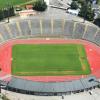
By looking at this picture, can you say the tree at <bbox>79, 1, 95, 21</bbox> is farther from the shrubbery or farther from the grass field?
the shrubbery

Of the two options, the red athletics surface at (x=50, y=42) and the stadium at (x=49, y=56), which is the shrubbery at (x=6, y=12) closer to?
the stadium at (x=49, y=56)

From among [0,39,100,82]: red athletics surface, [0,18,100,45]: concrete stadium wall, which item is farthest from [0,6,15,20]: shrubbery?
[0,39,100,82]: red athletics surface

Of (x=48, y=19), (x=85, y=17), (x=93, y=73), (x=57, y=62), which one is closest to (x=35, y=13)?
(x=48, y=19)

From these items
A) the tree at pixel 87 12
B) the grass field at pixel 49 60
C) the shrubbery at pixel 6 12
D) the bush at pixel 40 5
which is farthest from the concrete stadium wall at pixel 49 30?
the bush at pixel 40 5

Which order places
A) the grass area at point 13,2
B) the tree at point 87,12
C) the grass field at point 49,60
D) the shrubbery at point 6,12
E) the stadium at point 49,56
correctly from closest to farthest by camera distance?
1. the stadium at point 49,56
2. the grass field at point 49,60
3. the shrubbery at point 6,12
4. the tree at point 87,12
5. the grass area at point 13,2

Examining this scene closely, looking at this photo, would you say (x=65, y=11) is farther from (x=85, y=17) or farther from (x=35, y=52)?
(x=35, y=52)

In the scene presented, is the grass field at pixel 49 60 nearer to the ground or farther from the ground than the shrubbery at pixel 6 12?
nearer to the ground
